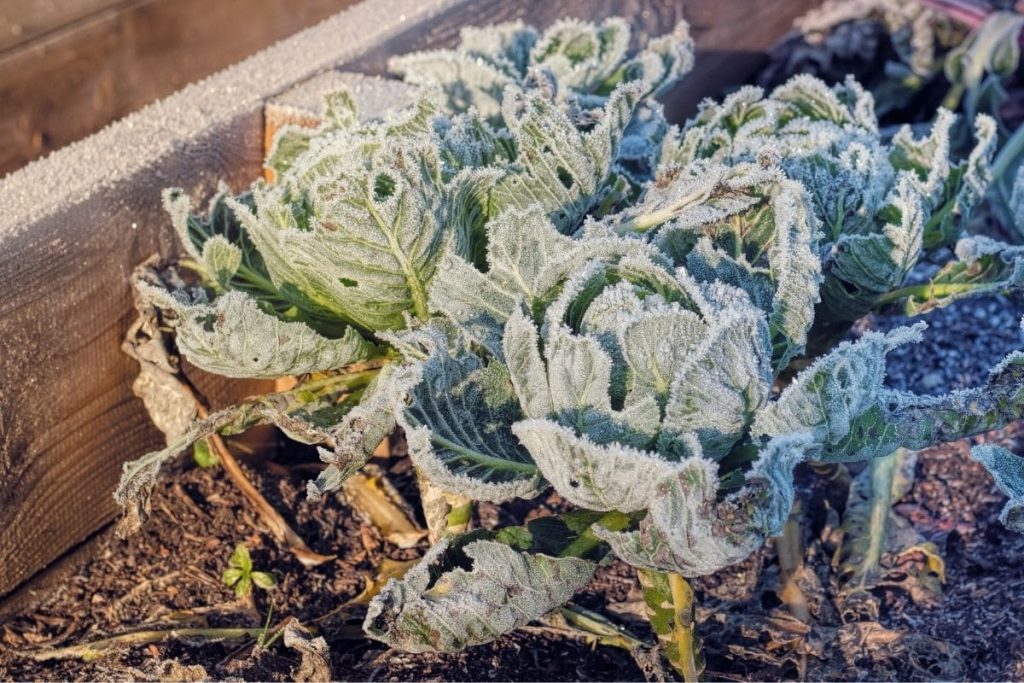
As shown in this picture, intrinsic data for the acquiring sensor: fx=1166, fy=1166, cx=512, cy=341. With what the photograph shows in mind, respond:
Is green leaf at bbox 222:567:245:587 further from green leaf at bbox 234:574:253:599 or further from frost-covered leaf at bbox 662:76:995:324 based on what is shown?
frost-covered leaf at bbox 662:76:995:324

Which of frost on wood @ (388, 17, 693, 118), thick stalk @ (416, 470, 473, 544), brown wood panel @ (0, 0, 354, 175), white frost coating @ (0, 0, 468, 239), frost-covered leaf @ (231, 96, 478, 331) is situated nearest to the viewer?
frost-covered leaf @ (231, 96, 478, 331)

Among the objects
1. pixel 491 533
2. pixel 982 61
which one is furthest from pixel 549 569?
pixel 982 61

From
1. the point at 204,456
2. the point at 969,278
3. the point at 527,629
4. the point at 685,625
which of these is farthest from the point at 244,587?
the point at 969,278

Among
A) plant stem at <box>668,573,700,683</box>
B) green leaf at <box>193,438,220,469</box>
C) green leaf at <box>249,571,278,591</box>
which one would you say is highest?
green leaf at <box>193,438,220,469</box>

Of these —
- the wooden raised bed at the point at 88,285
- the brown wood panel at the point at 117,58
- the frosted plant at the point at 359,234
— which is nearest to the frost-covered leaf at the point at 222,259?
the frosted plant at the point at 359,234

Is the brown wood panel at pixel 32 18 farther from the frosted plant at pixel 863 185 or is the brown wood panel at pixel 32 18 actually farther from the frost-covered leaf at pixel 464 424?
the frost-covered leaf at pixel 464 424

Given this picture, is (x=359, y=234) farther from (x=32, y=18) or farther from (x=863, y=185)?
(x=32, y=18)

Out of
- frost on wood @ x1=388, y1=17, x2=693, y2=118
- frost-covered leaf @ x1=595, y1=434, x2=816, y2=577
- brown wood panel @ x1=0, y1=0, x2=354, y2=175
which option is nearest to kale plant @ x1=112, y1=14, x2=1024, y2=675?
frost-covered leaf @ x1=595, y1=434, x2=816, y2=577

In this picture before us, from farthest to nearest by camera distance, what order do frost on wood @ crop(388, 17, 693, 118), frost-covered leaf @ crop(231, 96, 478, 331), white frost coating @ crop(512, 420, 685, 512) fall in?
frost on wood @ crop(388, 17, 693, 118) → frost-covered leaf @ crop(231, 96, 478, 331) → white frost coating @ crop(512, 420, 685, 512)
